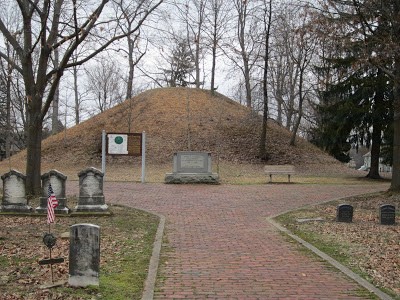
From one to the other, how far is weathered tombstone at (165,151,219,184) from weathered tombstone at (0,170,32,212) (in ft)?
34.7

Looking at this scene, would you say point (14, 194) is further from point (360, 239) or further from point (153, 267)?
point (360, 239)

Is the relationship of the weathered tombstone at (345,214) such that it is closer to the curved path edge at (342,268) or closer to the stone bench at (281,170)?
the curved path edge at (342,268)

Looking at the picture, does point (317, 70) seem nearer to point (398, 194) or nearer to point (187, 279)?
point (398, 194)

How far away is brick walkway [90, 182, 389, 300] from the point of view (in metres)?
5.84

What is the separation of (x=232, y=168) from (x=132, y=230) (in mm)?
19701

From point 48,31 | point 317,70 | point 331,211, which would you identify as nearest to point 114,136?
point 48,31

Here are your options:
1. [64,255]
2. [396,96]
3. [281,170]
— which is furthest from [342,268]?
[281,170]

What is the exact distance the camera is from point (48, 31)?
579 inches

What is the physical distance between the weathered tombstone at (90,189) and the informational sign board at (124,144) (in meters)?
10.8

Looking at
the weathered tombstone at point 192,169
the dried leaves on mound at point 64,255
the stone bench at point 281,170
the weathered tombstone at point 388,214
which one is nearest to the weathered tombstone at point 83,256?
the dried leaves on mound at point 64,255

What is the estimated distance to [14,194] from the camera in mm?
11883

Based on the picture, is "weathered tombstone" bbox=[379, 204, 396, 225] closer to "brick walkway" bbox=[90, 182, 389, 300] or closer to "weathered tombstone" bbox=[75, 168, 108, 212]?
"brick walkway" bbox=[90, 182, 389, 300]

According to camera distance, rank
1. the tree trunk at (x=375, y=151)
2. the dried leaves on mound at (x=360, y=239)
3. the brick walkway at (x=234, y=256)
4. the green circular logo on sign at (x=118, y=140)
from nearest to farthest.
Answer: the brick walkway at (x=234, y=256)
the dried leaves on mound at (x=360, y=239)
the green circular logo on sign at (x=118, y=140)
the tree trunk at (x=375, y=151)

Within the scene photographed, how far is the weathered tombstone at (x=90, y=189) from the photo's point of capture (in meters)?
12.0
